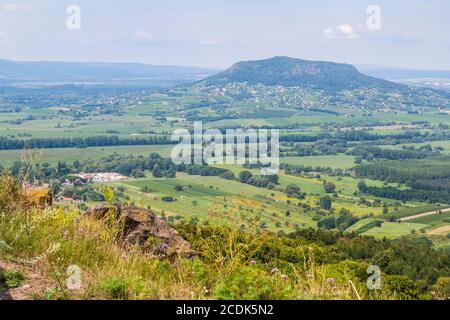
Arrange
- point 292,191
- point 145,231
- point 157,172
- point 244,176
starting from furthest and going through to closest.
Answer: point 157,172
point 244,176
point 292,191
point 145,231

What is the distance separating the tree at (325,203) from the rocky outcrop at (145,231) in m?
54.9

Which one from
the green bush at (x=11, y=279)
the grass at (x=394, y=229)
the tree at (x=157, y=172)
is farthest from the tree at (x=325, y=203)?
the green bush at (x=11, y=279)

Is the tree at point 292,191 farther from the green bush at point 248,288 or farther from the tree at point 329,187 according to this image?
the green bush at point 248,288

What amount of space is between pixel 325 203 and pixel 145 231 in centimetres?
5616

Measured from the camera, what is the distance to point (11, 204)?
21.5ft

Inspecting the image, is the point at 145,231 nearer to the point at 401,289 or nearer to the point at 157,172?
the point at 401,289

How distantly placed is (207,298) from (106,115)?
5788 inches

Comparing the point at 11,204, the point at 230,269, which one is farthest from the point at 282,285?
the point at 11,204

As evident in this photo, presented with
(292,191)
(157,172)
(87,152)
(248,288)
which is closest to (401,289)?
(248,288)

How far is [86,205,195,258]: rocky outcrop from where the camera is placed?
727cm

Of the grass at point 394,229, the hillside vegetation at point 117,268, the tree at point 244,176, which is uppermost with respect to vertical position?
the hillside vegetation at point 117,268

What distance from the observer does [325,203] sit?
205ft

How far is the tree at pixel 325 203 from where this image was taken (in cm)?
6175

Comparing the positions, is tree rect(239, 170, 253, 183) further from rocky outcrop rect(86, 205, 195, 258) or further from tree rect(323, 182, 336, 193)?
rocky outcrop rect(86, 205, 195, 258)
